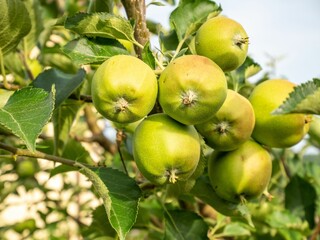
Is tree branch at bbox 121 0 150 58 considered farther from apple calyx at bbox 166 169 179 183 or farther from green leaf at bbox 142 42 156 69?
apple calyx at bbox 166 169 179 183

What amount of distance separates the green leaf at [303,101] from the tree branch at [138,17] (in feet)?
1.38

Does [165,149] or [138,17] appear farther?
[138,17]

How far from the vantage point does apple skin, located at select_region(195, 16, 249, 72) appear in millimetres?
1072

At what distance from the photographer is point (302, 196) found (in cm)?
179

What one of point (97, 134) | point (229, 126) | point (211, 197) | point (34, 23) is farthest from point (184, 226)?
point (97, 134)

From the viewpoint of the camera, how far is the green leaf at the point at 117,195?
100 centimetres

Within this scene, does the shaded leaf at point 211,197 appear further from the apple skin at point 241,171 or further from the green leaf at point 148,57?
the green leaf at point 148,57

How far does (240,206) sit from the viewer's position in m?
1.24

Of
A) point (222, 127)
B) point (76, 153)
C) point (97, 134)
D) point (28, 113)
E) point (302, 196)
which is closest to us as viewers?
point (28, 113)

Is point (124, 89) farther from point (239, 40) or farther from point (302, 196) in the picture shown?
point (302, 196)

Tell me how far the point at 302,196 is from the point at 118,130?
2.39 feet

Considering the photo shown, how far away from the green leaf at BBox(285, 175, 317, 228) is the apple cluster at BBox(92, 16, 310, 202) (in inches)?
26.7

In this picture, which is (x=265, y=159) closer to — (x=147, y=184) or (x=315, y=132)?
(x=315, y=132)

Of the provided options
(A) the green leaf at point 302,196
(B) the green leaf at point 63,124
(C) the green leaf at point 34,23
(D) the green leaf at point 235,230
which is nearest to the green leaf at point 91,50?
(B) the green leaf at point 63,124
